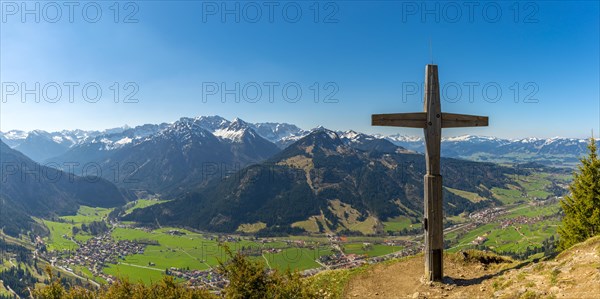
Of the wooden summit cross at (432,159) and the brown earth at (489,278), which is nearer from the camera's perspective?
the brown earth at (489,278)

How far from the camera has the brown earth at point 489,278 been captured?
43.3ft

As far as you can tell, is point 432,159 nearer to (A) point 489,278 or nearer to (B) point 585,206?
(A) point 489,278

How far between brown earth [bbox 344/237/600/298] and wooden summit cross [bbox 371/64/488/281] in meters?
1.67

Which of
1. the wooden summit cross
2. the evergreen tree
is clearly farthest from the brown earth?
the evergreen tree

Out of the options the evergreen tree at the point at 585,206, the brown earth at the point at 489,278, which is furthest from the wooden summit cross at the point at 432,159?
the evergreen tree at the point at 585,206

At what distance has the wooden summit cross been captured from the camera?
1852 centimetres

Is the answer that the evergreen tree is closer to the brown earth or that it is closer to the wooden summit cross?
the brown earth

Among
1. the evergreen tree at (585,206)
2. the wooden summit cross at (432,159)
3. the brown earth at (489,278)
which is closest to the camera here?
the brown earth at (489,278)

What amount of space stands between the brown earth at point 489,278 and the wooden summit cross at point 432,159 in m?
1.67

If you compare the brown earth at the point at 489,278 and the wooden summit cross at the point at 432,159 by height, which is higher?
the wooden summit cross at the point at 432,159

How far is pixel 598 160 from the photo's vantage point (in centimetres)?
2775

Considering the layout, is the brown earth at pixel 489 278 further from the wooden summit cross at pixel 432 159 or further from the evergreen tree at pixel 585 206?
the evergreen tree at pixel 585 206

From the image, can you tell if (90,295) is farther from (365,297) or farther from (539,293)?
(539,293)

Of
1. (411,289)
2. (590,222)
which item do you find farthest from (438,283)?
(590,222)
